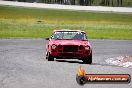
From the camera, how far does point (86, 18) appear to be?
61719 millimetres

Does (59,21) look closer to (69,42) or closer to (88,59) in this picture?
(88,59)

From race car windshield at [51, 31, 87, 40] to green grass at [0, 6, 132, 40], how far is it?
82.5 ft

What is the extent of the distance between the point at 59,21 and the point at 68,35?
3943 centimetres

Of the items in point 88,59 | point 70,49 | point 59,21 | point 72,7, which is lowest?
point 59,21

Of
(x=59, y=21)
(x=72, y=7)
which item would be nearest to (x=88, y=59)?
(x=59, y=21)

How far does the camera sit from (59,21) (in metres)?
59.6

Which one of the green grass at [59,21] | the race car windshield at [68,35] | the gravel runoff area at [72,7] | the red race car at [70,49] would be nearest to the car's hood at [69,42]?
the red race car at [70,49]

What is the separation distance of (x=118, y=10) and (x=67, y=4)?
33.4 ft

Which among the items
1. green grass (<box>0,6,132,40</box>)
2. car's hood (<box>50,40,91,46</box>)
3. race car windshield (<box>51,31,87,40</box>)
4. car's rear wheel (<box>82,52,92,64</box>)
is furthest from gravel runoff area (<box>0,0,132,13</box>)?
car's hood (<box>50,40,91,46</box>)

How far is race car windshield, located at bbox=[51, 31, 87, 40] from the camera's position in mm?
19922

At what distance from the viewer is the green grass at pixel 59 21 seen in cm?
4912

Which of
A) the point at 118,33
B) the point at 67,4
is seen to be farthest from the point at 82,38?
the point at 67,4

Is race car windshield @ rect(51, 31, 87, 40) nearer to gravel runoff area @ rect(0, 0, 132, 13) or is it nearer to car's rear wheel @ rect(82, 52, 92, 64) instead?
car's rear wheel @ rect(82, 52, 92, 64)

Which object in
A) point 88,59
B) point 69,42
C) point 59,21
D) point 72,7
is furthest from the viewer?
point 72,7
